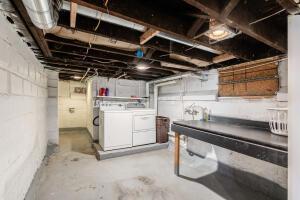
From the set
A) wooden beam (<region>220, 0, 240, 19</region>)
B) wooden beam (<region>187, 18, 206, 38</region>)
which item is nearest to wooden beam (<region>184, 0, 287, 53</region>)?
wooden beam (<region>220, 0, 240, 19</region>)

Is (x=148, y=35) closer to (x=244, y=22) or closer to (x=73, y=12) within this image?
(x=73, y=12)

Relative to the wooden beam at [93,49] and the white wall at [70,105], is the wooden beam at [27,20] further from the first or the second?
the white wall at [70,105]

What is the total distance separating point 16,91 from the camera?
1720 millimetres

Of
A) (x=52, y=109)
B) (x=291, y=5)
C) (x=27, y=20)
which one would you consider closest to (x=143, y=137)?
(x=52, y=109)

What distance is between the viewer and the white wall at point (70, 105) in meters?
6.57

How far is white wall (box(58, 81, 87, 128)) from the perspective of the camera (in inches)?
259

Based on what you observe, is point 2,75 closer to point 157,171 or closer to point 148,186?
point 148,186

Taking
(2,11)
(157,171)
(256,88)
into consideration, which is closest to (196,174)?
(157,171)

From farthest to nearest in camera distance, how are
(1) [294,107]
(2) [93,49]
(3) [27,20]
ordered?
(2) [93,49], (3) [27,20], (1) [294,107]

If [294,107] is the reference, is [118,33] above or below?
above

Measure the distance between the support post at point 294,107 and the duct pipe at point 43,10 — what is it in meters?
1.59

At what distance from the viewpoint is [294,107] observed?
0.94 m

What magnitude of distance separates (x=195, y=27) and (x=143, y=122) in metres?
3.08

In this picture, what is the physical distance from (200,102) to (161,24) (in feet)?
8.49
